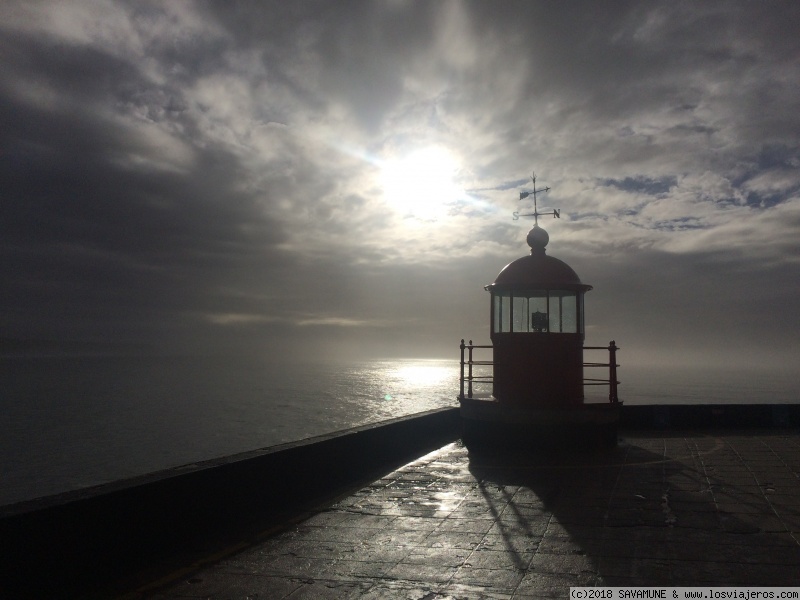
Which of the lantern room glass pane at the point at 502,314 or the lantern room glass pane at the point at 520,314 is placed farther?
the lantern room glass pane at the point at 502,314

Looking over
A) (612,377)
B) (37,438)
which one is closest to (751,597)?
(612,377)

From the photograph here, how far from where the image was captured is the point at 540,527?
652 cm

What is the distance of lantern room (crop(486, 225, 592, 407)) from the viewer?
38.7 ft

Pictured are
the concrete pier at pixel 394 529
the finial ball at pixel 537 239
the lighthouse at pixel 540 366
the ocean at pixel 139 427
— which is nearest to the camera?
the concrete pier at pixel 394 529

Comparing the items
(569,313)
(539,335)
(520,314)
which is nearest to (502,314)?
(520,314)

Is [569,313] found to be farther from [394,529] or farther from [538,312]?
[394,529]

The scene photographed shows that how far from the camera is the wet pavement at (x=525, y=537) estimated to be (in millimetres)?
4859

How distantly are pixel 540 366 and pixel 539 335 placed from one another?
59 cm

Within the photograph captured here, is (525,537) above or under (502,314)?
under

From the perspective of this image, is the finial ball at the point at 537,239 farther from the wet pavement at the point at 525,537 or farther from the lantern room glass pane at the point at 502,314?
the wet pavement at the point at 525,537

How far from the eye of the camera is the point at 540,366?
38.7ft

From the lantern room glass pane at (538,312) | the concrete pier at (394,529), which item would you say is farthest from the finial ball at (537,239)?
the concrete pier at (394,529)

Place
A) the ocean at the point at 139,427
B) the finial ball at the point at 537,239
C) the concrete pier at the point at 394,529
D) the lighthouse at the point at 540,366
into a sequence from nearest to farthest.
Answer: the concrete pier at the point at 394,529 → the lighthouse at the point at 540,366 → the finial ball at the point at 537,239 → the ocean at the point at 139,427

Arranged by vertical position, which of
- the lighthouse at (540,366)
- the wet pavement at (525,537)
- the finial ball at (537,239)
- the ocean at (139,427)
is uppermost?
the finial ball at (537,239)
